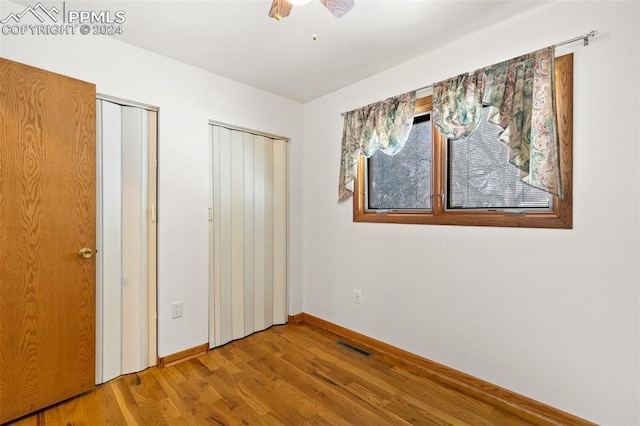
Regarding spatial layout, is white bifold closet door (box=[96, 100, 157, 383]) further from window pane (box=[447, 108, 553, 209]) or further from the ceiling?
window pane (box=[447, 108, 553, 209])

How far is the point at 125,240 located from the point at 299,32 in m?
1.95

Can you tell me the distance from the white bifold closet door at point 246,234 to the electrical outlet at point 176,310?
0.31 meters

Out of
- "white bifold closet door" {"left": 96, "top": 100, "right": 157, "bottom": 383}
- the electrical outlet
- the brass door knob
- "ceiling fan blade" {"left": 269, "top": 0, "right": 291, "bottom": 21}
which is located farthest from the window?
the brass door knob

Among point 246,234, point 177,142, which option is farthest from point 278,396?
point 177,142

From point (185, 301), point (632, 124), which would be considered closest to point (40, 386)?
point (185, 301)

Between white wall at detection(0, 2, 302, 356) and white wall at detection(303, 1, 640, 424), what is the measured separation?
1.49 m

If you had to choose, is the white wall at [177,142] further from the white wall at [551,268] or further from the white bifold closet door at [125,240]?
the white wall at [551,268]

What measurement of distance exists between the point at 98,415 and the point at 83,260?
0.93m

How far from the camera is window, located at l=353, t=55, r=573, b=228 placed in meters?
1.75

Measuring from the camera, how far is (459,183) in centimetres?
226

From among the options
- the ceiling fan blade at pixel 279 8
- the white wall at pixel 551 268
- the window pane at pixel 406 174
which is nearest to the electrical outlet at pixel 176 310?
the white wall at pixel 551 268

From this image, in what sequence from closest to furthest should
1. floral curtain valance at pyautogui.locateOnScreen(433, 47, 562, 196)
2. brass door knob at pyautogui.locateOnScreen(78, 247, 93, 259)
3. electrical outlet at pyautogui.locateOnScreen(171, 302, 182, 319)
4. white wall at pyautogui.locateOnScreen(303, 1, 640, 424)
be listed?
1. white wall at pyautogui.locateOnScreen(303, 1, 640, 424)
2. floral curtain valance at pyautogui.locateOnScreen(433, 47, 562, 196)
3. brass door knob at pyautogui.locateOnScreen(78, 247, 93, 259)
4. electrical outlet at pyautogui.locateOnScreen(171, 302, 182, 319)

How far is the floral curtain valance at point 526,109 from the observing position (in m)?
1.71

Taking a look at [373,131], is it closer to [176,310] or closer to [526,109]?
[526,109]
